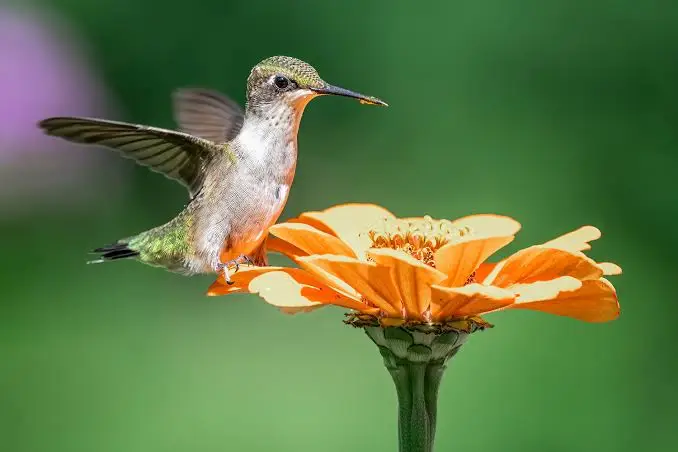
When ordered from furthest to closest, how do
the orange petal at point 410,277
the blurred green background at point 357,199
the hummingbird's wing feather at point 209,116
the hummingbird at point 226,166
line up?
the blurred green background at point 357,199, the hummingbird's wing feather at point 209,116, the hummingbird at point 226,166, the orange petal at point 410,277

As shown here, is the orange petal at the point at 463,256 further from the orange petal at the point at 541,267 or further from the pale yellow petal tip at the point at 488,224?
the pale yellow petal tip at the point at 488,224

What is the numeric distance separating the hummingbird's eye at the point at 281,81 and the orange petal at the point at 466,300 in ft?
1.87

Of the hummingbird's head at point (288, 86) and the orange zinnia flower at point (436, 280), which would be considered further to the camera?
the hummingbird's head at point (288, 86)

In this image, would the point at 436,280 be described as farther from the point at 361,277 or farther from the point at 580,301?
the point at 580,301

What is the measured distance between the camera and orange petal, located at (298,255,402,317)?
4.39ft

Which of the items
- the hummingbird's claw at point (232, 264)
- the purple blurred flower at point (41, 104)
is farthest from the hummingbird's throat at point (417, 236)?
the purple blurred flower at point (41, 104)

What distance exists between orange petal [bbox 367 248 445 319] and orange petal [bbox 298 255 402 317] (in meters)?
0.01

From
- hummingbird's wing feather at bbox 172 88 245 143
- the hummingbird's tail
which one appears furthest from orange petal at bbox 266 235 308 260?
hummingbird's wing feather at bbox 172 88 245 143

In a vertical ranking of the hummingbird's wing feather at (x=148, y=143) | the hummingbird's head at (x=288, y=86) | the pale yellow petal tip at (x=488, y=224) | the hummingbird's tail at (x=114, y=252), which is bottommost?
the hummingbird's tail at (x=114, y=252)

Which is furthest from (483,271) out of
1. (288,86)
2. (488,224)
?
(288,86)

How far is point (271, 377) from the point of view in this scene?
3525 mm

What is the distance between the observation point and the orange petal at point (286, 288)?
139 centimetres

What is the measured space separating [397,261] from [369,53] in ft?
11.5

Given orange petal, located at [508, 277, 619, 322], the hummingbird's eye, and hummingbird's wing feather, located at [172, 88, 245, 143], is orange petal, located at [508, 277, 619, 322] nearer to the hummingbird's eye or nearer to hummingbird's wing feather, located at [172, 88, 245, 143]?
the hummingbird's eye
